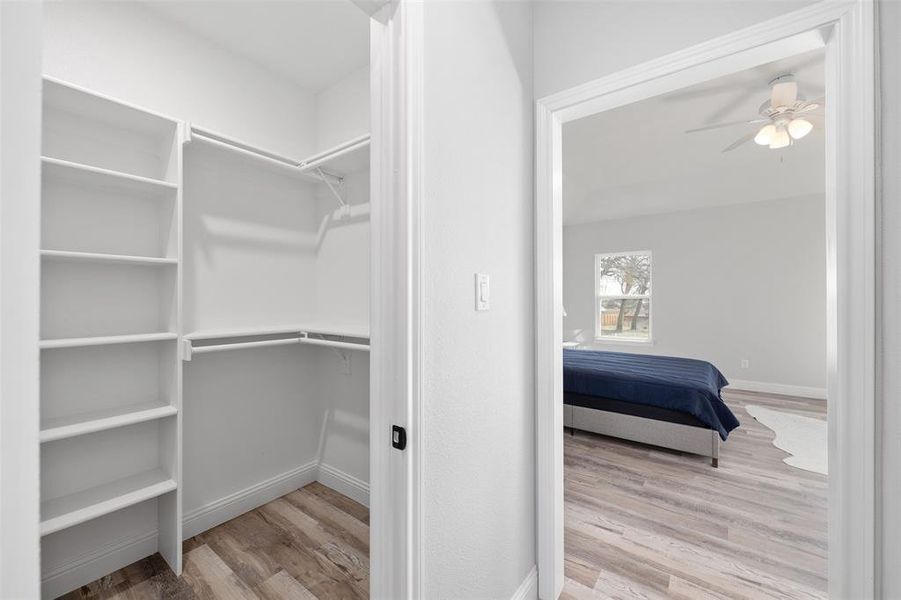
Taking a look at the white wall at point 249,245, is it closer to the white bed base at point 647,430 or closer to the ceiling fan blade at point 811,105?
the white bed base at point 647,430

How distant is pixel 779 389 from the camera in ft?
16.6

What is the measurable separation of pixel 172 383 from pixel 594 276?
6.07 metres

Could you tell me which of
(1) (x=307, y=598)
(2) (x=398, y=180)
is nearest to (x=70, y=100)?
(2) (x=398, y=180)

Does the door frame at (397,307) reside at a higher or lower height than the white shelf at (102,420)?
higher

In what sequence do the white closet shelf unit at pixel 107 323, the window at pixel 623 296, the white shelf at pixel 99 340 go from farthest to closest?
the window at pixel 623 296, the white closet shelf unit at pixel 107 323, the white shelf at pixel 99 340

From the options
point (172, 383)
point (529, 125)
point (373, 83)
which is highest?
point (529, 125)

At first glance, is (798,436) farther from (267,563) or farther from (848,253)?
(267,563)

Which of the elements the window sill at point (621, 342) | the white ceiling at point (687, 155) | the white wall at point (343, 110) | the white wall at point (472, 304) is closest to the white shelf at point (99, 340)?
the white wall at point (472, 304)

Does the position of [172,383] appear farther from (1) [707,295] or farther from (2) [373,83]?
(1) [707,295]

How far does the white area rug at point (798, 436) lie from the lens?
3.02 m

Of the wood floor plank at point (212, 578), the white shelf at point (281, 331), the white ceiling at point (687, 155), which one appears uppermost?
the white ceiling at point (687, 155)

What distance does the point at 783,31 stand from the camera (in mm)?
1161

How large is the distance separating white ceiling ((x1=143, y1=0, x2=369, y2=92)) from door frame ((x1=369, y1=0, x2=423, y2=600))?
3.35ft

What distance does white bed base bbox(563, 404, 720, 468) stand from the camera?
118 inches
